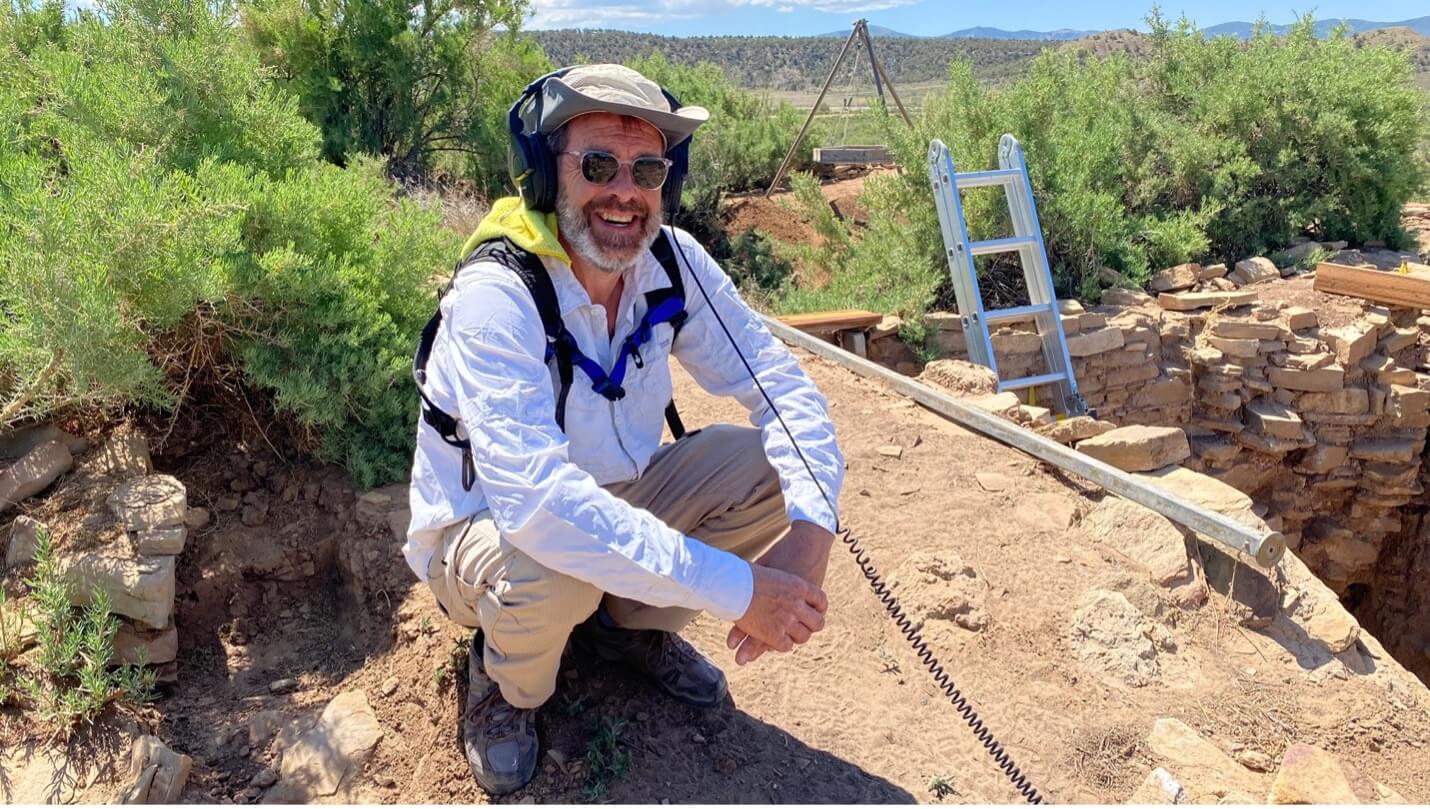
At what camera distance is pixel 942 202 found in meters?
6.40

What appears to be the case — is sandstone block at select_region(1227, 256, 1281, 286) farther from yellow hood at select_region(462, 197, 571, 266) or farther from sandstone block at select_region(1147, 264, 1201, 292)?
yellow hood at select_region(462, 197, 571, 266)

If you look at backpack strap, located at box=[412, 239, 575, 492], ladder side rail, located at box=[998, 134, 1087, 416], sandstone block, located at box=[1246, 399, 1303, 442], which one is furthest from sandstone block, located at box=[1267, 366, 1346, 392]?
backpack strap, located at box=[412, 239, 575, 492]

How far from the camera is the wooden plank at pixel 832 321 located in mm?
6199

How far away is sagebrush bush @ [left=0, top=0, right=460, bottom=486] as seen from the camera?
2.91m

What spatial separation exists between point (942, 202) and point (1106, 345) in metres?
1.53

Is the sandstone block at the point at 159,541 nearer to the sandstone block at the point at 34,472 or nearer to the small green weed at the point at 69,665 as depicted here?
the small green weed at the point at 69,665

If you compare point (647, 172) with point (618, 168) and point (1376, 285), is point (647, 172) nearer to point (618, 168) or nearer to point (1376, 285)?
point (618, 168)

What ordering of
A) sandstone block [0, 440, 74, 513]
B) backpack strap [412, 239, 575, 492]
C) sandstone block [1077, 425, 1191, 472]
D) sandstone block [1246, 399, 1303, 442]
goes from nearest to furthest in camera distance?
1. backpack strap [412, 239, 575, 492]
2. sandstone block [0, 440, 74, 513]
3. sandstone block [1077, 425, 1191, 472]
4. sandstone block [1246, 399, 1303, 442]

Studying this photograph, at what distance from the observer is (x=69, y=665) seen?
2729 millimetres

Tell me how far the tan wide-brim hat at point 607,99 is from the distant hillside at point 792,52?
4422cm

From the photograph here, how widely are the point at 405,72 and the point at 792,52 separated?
51819 millimetres

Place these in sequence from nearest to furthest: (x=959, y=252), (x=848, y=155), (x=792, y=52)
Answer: (x=959, y=252) → (x=848, y=155) → (x=792, y=52)

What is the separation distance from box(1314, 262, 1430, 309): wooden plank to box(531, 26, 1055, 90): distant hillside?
39.7m

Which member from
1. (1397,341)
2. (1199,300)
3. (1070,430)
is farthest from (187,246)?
(1397,341)
